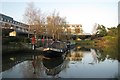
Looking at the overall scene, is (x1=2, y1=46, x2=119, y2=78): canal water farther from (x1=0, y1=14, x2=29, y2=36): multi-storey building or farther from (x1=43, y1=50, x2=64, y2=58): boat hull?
(x1=0, y1=14, x2=29, y2=36): multi-storey building

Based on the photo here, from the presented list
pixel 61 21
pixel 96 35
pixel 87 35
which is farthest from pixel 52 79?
pixel 87 35

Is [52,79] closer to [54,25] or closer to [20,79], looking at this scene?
[20,79]

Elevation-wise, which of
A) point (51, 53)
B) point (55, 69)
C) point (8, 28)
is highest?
point (8, 28)

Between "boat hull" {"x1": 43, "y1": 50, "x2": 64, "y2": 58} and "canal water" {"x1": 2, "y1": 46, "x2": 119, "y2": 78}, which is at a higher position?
"boat hull" {"x1": 43, "y1": 50, "x2": 64, "y2": 58}

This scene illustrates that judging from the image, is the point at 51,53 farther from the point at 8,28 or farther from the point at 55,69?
the point at 8,28

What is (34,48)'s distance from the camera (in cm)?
2981

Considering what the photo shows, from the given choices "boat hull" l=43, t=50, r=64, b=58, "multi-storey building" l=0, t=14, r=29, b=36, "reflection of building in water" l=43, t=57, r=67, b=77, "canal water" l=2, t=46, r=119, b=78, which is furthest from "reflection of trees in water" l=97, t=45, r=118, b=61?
"multi-storey building" l=0, t=14, r=29, b=36

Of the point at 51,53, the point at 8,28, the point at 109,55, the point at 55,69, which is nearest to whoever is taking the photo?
the point at 55,69

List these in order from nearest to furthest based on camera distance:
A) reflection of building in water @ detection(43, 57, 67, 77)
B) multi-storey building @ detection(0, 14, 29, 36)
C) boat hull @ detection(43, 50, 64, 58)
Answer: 1. reflection of building in water @ detection(43, 57, 67, 77)
2. boat hull @ detection(43, 50, 64, 58)
3. multi-storey building @ detection(0, 14, 29, 36)

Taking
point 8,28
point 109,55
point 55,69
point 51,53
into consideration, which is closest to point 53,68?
point 55,69

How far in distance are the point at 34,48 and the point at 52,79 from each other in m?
17.4

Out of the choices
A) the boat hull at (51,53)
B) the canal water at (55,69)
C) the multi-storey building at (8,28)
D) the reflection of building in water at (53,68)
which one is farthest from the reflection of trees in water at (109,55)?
the multi-storey building at (8,28)

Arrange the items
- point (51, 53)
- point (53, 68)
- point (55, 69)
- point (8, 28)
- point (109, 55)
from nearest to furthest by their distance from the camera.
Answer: point (55, 69) → point (53, 68) → point (51, 53) → point (109, 55) → point (8, 28)

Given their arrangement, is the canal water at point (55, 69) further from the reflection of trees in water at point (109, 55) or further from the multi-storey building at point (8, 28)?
the multi-storey building at point (8, 28)
